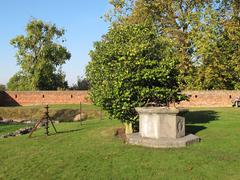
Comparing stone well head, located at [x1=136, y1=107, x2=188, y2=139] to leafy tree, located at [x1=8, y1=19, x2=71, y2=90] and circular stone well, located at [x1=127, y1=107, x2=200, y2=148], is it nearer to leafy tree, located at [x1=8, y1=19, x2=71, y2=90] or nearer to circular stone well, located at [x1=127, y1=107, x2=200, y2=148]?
circular stone well, located at [x1=127, y1=107, x2=200, y2=148]

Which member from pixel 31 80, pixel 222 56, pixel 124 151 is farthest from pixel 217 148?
pixel 31 80

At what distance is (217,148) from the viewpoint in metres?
10.6

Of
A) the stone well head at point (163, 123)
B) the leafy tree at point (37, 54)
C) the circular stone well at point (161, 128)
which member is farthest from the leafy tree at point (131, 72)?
the leafy tree at point (37, 54)

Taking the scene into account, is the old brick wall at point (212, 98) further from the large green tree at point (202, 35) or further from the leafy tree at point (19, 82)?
the leafy tree at point (19, 82)

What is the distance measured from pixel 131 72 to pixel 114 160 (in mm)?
4283

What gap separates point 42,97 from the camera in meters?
36.7

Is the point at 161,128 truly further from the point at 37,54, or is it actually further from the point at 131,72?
the point at 37,54

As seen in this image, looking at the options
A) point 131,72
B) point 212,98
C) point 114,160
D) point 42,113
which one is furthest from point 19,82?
point 114,160

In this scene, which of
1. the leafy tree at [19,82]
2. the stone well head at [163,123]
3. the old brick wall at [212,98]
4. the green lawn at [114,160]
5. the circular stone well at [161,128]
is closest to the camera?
the green lawn at [114,160]

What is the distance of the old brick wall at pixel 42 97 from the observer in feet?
118

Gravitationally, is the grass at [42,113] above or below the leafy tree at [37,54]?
below

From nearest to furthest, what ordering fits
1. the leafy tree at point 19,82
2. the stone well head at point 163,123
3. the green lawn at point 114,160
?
the green lawn at point 114,160, the stone well head at point 163,123, the leafy tree at point 19,82

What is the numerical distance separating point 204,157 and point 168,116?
2354 millimetres

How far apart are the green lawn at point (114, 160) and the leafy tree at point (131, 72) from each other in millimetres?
1426
